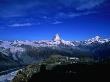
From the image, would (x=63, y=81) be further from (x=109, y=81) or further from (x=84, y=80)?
(x=109, y=81)

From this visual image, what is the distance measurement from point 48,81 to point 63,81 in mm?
20073

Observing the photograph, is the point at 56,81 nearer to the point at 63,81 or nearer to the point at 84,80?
the point at 63,81

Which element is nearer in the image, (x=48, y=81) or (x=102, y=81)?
(x=102, y=81)

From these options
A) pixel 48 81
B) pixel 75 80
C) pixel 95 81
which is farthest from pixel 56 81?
pixel 95 81

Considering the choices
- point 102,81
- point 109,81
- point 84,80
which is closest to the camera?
point 109,81

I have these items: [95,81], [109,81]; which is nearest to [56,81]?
[95,81]

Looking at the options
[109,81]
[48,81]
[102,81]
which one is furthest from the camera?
[48,81]

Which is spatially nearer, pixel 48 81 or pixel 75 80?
pixel 75 80

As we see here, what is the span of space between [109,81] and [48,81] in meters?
75.0

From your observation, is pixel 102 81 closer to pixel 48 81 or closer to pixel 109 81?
pixel 109 81

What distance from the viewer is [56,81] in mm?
195625

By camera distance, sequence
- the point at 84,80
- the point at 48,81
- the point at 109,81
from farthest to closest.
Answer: the point at 48,81, the point at 84,80, the point at 109,81

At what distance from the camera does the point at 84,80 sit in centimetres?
17075

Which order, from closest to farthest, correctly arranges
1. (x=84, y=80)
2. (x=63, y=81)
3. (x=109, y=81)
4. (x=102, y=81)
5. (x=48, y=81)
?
(x=109, y=81) < (x=102, y=81) < (x=84, y=80) < (x=63, y=81) < (x=48, y=81)
